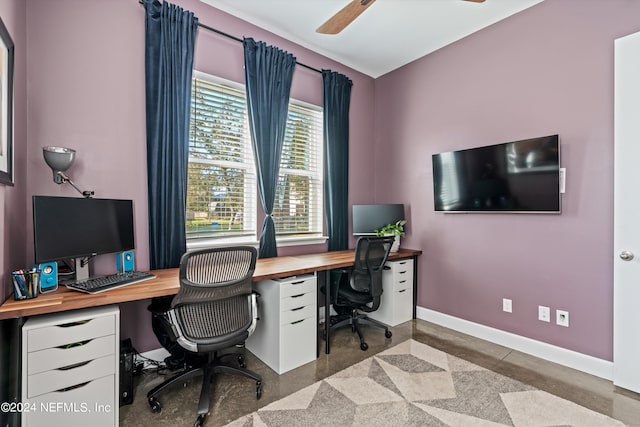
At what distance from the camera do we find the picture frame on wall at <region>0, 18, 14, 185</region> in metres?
1.50

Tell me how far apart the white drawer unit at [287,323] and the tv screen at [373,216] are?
1223 mm

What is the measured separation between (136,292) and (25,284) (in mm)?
496

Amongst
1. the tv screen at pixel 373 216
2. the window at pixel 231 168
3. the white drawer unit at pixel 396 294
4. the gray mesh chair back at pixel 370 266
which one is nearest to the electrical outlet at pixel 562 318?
the white drawer unit at pixel 396 294

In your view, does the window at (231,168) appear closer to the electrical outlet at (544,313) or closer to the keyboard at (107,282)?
the keyboard at (107,282)

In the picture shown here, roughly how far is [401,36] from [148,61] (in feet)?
7.74

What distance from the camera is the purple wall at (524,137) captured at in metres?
2.29

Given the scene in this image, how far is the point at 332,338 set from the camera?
2.93 meters

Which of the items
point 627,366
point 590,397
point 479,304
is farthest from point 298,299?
point 627,366

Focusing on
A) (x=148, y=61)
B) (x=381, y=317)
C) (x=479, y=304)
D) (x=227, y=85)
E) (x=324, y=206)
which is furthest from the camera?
(x=324, y=206)

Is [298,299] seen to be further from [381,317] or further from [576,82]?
[576,82]

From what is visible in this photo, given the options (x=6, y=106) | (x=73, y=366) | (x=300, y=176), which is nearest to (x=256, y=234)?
(x=300, y=176)

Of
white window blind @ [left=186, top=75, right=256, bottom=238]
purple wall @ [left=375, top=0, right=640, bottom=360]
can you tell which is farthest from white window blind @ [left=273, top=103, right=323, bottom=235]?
purple wall @ [left=375, top=0, right=640, bottom=360]

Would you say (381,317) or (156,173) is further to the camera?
(381,317)

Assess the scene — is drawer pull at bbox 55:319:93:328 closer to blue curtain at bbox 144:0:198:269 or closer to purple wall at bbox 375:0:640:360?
blue curtain at bbox 144:0:198:269
